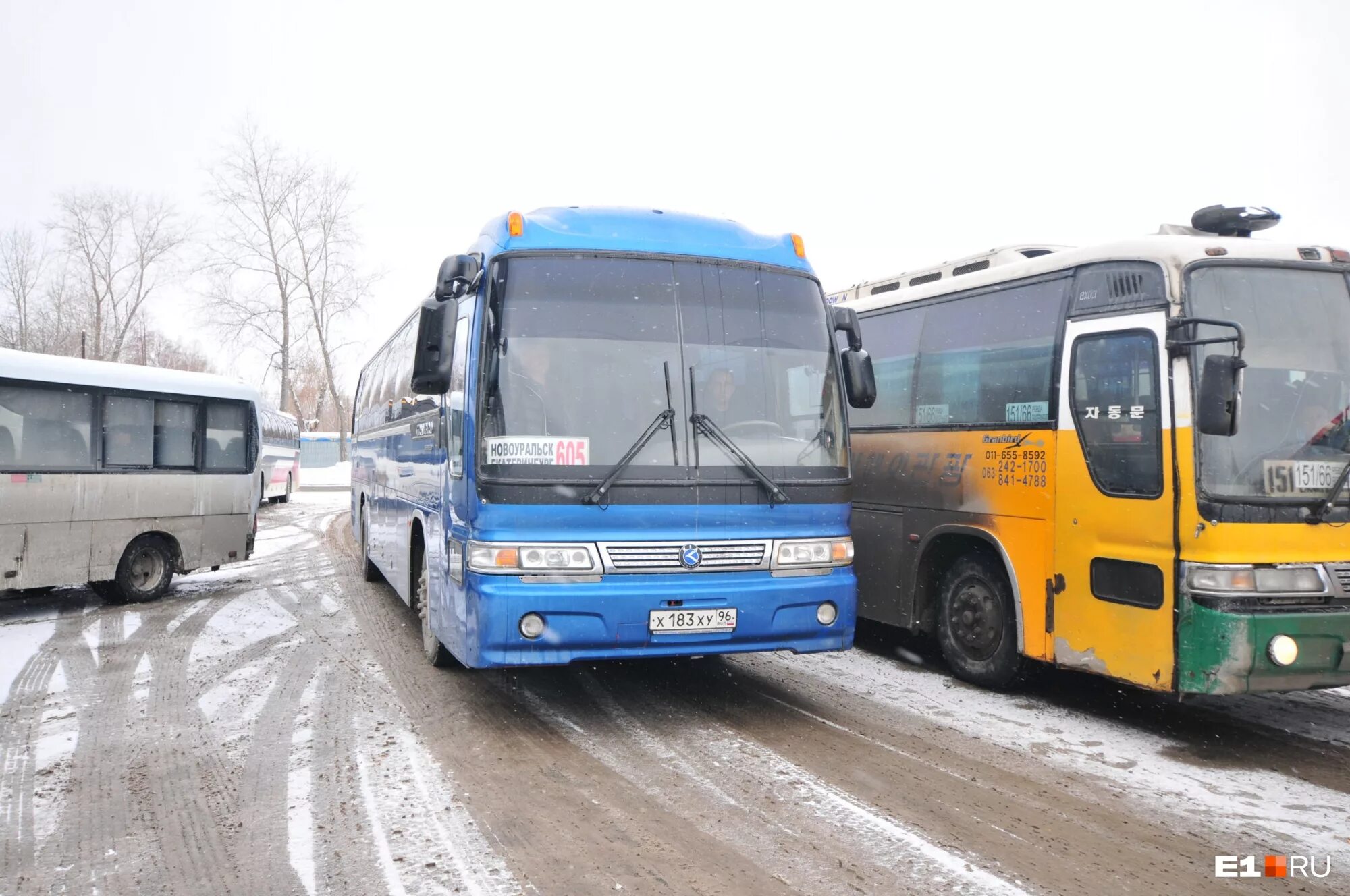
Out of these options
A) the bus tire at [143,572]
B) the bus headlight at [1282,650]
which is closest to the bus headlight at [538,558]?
the bus headlight at [1282,650]

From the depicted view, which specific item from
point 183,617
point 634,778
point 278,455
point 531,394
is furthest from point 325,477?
point 634,778

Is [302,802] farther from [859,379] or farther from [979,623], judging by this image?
[979,623]

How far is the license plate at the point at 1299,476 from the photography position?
5.80m

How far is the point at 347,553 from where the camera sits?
16.8 metres

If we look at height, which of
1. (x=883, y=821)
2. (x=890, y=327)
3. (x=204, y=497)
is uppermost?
(x=890, y=327)

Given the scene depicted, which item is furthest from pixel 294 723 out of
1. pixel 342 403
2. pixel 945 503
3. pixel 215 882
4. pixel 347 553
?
pixel 342 403

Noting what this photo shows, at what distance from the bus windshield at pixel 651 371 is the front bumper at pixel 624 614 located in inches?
24.8

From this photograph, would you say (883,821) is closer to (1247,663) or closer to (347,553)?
(1247,663)

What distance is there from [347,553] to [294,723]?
1096cm

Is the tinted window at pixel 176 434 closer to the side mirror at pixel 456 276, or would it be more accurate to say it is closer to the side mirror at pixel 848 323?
the side mirror at pixel 456 276

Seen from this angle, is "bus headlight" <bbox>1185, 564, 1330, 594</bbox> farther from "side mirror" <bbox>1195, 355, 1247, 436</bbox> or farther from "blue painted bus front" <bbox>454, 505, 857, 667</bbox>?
"blue painted bus front" <bbox>454, 505, 857, 667</bbox>

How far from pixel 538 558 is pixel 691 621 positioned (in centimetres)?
95

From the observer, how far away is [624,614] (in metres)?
5.70

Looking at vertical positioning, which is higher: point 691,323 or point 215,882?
point 691,323
